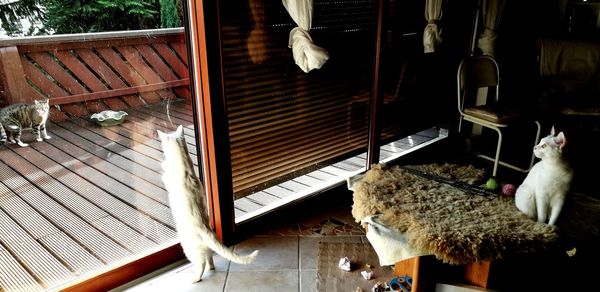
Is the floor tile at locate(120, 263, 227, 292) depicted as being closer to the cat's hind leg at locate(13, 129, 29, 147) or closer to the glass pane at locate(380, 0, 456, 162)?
the cat's hind leg at locate(13, 129, 29, 147)

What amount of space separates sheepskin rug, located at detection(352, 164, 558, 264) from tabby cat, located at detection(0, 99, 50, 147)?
1484mm

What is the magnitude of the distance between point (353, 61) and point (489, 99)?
1.84m

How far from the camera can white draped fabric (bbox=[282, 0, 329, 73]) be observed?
204 centimetres

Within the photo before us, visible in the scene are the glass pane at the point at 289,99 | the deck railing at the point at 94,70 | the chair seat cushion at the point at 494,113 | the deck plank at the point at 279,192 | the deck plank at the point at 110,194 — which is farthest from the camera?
the chair seat cushion at the point at 494,113

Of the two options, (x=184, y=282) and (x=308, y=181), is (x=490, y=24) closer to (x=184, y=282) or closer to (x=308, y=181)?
(x=308, y=181)

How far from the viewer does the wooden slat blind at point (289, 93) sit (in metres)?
2.00

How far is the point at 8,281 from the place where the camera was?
5.74ft

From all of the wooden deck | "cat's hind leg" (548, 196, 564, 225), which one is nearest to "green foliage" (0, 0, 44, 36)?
the wooden deck

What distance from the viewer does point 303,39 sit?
6.85 feet

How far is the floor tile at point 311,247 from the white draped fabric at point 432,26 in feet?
5.20

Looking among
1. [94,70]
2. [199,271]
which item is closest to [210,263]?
[199,271]

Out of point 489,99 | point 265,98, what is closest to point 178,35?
point 265,98

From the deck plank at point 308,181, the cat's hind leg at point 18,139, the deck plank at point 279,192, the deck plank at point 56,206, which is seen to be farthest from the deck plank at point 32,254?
the deck plank at point 308,181

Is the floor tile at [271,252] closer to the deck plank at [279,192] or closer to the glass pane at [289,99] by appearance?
the glass pane at [289,99]
